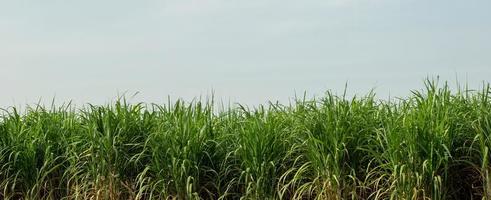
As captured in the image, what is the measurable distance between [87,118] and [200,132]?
1.11 meters

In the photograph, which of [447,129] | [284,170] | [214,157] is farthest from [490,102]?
[214,157]

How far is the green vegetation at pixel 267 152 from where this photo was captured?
14.1ft

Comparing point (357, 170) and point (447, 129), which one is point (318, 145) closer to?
point (357, 170)

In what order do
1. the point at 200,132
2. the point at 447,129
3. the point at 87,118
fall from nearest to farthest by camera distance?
1. the point at 447,129
2. the point at 200,132
3. the point at 87,118

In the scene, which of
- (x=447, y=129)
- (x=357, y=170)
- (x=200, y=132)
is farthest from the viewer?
(x=200, y=132)

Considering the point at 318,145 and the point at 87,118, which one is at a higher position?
the point at 87,118

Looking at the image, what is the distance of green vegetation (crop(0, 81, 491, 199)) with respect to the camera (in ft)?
14.1

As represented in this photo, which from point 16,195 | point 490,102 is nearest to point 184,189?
point 16,195

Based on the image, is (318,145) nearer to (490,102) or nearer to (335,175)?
(335,175)

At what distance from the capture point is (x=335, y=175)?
14.4ft

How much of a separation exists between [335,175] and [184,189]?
108 cm

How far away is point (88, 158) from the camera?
5121mm

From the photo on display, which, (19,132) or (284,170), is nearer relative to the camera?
(284,170)

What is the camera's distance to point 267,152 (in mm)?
4648
